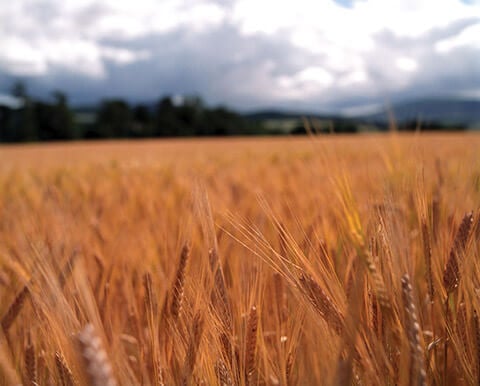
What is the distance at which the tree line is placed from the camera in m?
36.9

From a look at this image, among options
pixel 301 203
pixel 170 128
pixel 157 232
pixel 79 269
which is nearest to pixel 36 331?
pixel 79 269

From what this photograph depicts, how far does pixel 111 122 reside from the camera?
38.5 m

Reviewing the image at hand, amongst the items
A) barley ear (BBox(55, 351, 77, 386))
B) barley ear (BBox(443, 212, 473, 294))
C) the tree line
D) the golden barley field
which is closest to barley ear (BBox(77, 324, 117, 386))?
the golden barley field

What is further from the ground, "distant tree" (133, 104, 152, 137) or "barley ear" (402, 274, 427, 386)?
"distant tree" (133, 104, 152, 137)

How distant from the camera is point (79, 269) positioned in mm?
432

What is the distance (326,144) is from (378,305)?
1.01ft

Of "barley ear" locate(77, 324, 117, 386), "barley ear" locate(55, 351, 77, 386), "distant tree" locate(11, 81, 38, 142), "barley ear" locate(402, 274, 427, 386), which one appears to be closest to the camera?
"barley ear" locate(77, 324, 117, 386)

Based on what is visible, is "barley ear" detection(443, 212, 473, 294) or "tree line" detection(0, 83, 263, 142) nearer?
"barley ear" detection(443, 212, 473, 294)

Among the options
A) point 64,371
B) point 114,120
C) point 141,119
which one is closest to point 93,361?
point 64,371

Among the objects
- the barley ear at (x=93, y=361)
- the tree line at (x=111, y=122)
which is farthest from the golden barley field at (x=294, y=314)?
the tree line at (x=111, y=122)

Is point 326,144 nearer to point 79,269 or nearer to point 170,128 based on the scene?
point 79,269

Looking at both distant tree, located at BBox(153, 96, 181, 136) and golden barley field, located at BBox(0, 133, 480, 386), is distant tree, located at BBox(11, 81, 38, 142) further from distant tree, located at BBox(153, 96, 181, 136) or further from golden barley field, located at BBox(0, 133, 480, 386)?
golden barley field, located at BBox(0, 133, 480, 386)

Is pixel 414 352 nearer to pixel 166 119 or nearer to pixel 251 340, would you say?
pixel 251 340

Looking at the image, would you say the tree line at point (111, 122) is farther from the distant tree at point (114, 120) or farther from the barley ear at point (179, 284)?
the barley ear at point (179, 284)
